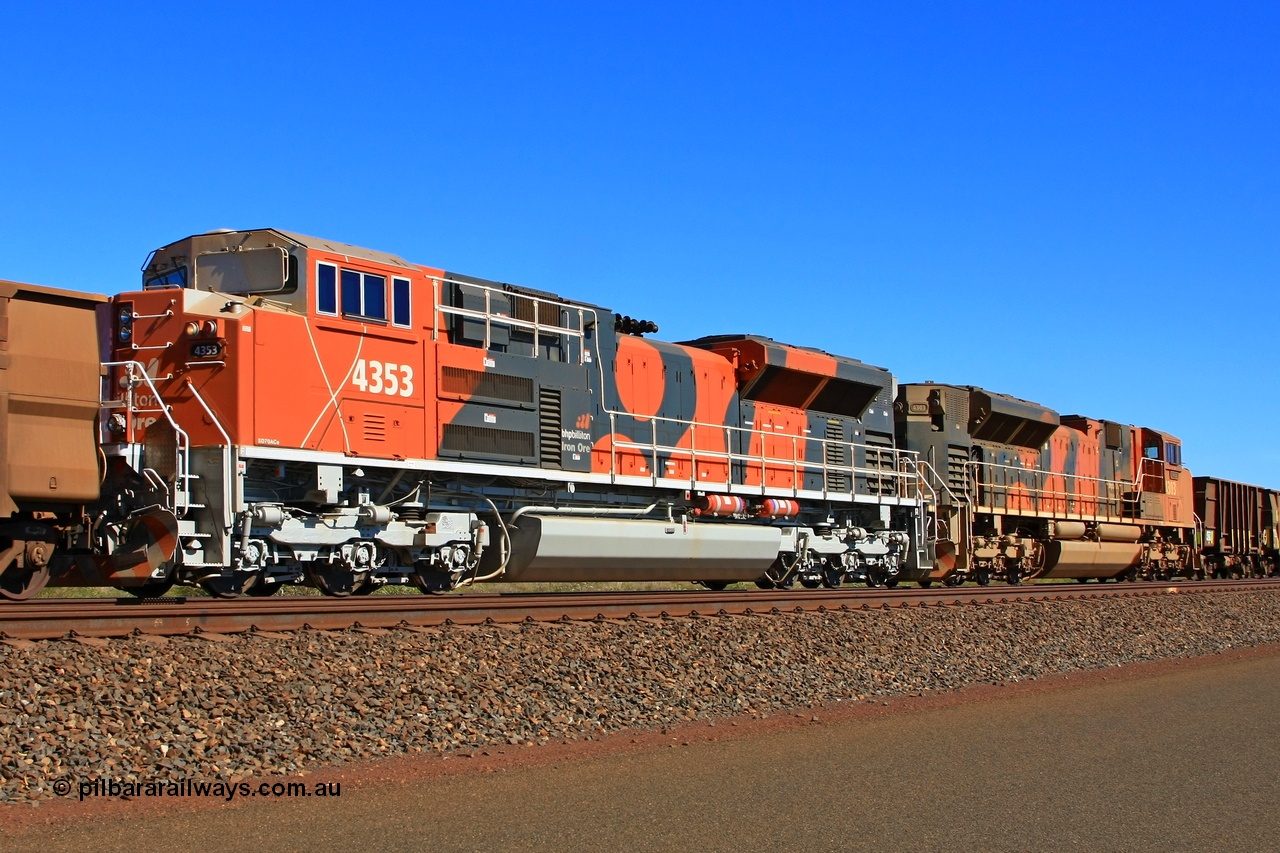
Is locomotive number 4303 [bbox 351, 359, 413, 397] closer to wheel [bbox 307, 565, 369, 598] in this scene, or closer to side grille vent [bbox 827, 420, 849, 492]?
wheel [bbox 307, 565, 369, 598]

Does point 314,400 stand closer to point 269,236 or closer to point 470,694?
point 269,236

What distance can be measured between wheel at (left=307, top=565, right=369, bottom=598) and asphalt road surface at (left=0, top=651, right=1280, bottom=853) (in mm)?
5849

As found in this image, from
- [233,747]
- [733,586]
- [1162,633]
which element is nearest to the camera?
[233,747]

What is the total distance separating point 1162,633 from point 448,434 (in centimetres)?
901

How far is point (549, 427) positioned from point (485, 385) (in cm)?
116

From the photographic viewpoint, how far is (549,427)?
14742 millimetres

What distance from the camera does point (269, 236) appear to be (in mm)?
12523

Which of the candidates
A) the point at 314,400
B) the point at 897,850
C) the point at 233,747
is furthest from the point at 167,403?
the point at 897,850

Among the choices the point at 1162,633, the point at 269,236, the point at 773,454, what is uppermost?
the point at 269,236

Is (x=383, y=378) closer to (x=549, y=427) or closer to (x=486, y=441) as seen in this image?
(x=486, y=441)

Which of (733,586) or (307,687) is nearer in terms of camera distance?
(307,687)
